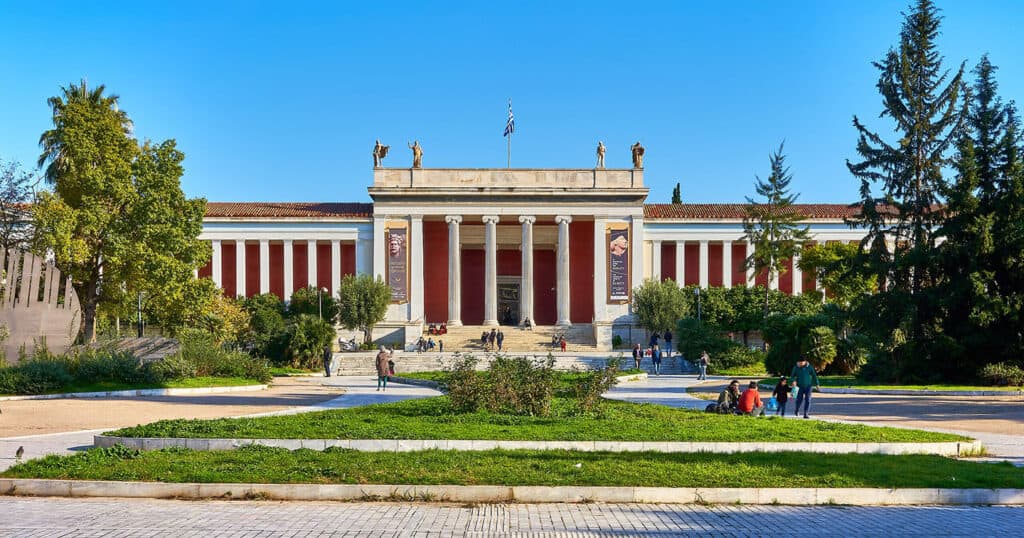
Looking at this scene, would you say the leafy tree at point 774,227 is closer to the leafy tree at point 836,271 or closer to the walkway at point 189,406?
the leafy tree at point 836,271

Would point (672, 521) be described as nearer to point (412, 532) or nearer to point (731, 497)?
point (731, 497)

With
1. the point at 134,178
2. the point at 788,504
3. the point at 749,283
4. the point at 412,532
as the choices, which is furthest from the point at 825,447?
the point at 749,283

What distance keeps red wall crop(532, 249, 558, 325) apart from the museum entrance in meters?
1.40

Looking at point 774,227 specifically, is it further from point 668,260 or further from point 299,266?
point 299,266

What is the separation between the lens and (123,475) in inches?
392

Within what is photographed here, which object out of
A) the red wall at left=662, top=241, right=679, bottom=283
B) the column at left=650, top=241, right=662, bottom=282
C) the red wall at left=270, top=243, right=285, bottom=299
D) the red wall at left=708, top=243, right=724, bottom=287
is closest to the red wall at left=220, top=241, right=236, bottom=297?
the red wall at left=270, top=243, right=285, bottom=299

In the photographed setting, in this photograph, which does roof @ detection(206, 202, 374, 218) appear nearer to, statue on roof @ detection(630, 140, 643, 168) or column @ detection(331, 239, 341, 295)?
Answer: column @ detection(331, 239, 341, 295)

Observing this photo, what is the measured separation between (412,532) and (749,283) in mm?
55473

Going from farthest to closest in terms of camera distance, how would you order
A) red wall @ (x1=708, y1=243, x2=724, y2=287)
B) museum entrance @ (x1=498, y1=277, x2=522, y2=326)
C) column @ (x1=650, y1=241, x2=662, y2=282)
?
museum entrance @ (x1=498, y1=277, x2=522, y2=326)
red wall @ (x1=708, y1=243, x2=724, y2=287)
column @ (x1=650, y1=241, x2=662, y2=282)

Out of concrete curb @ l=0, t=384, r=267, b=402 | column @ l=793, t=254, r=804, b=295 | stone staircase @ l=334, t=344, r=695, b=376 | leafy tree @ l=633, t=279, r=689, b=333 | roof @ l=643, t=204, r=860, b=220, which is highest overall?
roof @ l=643, t=204, r=860, b=220

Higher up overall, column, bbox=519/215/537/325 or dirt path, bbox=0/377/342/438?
column, bbox=519/215/537/325

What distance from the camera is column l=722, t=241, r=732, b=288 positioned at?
Answer: 204ft

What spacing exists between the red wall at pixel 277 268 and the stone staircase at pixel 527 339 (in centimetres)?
1210

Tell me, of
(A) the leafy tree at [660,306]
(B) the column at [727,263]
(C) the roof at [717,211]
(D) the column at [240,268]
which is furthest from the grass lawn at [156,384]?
(B) the column at [727,263]
